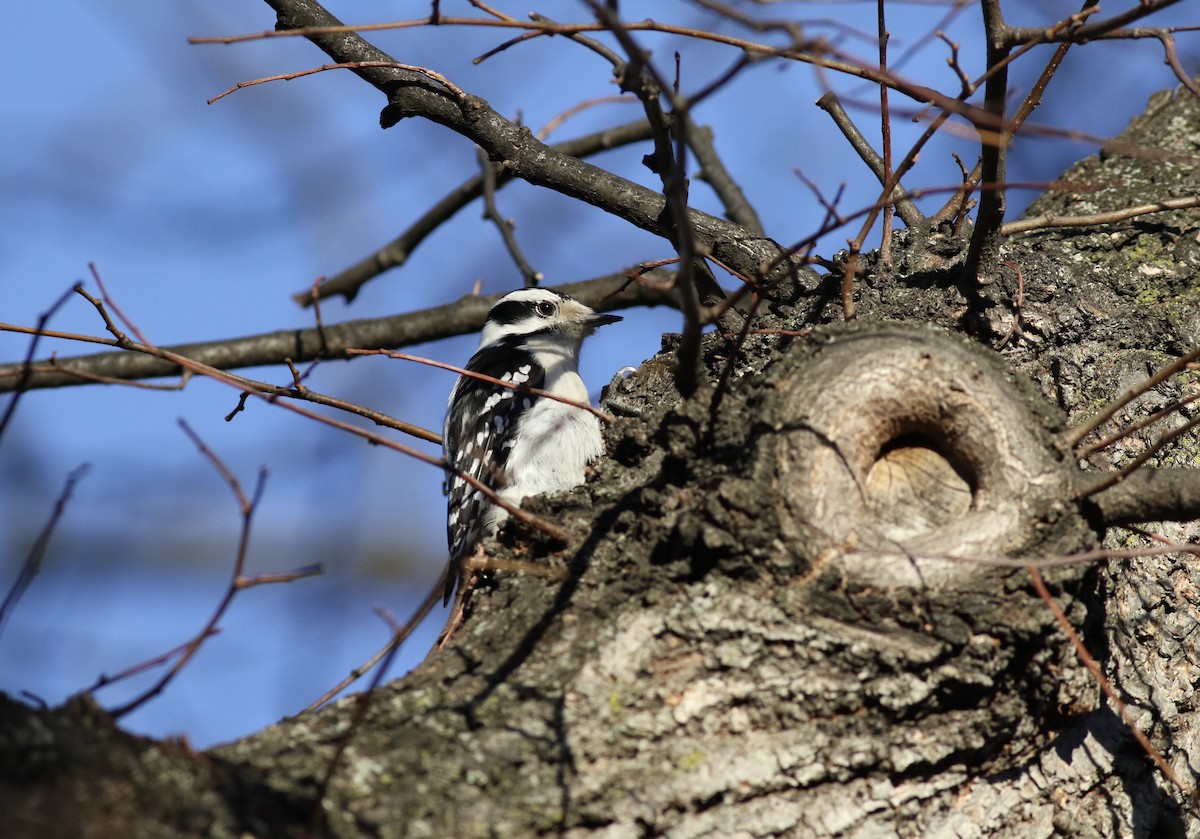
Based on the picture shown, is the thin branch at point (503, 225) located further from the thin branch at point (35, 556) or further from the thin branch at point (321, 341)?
the thin branch at point (35, 556)

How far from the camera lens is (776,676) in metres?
2.43

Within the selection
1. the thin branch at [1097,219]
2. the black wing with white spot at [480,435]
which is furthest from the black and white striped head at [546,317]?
the thin branch at [1097,219]

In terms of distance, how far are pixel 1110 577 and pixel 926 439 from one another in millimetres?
783

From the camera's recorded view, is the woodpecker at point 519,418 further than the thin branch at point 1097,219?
Yes

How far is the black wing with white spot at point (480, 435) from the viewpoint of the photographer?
4730mm

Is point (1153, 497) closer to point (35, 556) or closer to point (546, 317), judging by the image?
point (35, 556)

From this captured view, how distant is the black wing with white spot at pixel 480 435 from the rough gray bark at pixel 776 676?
5.46 ft

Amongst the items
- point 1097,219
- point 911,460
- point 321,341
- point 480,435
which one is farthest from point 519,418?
point 1097,219

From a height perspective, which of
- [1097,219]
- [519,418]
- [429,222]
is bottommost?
[1097,219]

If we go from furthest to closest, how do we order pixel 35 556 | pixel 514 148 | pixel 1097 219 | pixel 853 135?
pixel 853 135, pixel 514 148, pixel 1097 219, pixel 35 556

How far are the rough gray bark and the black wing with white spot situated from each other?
167 cm

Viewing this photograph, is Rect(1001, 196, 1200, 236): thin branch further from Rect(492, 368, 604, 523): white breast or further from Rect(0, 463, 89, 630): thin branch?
Rect(0, 463, 89, 630): thin branch

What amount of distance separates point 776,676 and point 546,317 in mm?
3700

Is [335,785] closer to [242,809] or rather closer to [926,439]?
[242,809]
